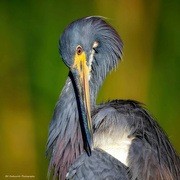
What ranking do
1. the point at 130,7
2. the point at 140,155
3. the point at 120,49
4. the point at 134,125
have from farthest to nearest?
the point at 130,7
the point at 120,49
the point at 134,125
the point at 140,155

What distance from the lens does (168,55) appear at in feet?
8.55

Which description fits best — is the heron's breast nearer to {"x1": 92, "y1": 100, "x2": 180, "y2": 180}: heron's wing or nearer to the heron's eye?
{"x1": 92, "y1": 100, "x2": 180, "y2": 180}: heron's wing

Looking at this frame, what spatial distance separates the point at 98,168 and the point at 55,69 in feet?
4.83

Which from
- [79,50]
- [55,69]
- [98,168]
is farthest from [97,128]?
[55,69]

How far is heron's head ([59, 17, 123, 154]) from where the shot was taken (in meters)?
1.32

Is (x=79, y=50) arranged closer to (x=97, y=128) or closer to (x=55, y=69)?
(x=97, y=128)

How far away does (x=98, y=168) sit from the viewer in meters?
1.19

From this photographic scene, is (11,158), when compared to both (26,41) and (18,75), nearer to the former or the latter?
(18,75)

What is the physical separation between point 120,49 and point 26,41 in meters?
1.36

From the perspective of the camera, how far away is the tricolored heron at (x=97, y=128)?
3.98 ft

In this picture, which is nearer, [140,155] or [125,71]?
[140,155]

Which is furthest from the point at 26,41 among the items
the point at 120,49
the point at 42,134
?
the point at 120,49

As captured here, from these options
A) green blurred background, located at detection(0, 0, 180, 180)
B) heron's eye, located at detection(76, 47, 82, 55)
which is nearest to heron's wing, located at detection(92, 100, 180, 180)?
heron's eye, located at detection(76, 47, 82, 55)

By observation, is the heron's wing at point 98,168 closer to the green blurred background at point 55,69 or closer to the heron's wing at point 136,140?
the heron's wing at point 136,140
